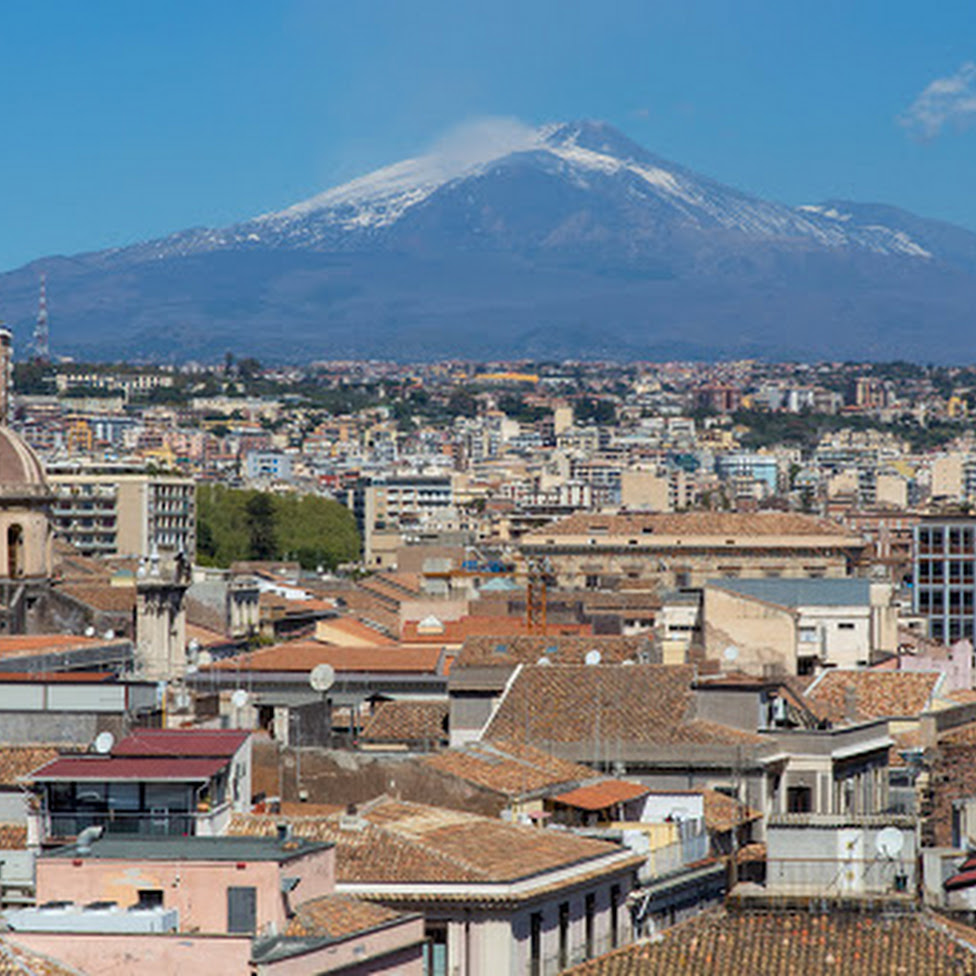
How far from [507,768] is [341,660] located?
15.8 metres

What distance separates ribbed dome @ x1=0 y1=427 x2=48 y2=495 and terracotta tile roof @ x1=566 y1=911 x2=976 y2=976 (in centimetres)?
3040

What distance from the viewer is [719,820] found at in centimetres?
3091

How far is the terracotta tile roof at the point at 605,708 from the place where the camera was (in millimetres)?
34844

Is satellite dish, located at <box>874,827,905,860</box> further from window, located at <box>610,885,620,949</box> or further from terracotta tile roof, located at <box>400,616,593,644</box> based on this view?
terracotta tile roof, located at <box>400,616,593,644</box>

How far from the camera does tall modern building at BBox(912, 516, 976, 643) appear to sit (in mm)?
91750

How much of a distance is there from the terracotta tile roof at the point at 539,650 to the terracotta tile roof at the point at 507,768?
708 centimetres

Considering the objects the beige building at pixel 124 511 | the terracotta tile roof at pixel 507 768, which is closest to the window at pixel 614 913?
the terracotta tile roof at pixel 507 768

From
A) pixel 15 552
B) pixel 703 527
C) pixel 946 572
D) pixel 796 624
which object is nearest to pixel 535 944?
pixel 796 624

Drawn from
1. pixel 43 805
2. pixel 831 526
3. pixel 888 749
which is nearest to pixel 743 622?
pixel 888 749

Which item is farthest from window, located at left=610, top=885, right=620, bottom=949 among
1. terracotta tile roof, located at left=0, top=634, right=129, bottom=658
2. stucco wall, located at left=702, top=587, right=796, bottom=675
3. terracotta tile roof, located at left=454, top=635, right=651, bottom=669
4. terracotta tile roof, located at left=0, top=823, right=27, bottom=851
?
stucco wall, located at left=702, top=587, right=796, bottom=675

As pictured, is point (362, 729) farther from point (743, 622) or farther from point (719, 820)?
point (743, 622)

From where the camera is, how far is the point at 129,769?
77.2ft

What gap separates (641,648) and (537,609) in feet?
54.8

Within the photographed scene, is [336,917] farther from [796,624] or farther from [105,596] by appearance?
[105,596]
